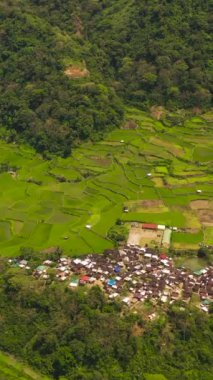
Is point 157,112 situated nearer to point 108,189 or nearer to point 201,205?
point 108,189

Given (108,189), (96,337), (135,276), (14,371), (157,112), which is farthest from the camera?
(157,112)

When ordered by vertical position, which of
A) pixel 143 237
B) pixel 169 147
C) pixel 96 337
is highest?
pixel 169 147

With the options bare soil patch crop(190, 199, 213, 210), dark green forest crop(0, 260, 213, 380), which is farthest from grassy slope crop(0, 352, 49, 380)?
bare soil patch crop(190, 199, 213, 210)

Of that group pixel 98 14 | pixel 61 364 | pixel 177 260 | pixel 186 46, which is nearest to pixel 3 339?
pixel 61 364

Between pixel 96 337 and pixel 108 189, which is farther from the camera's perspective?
pixel 108 189

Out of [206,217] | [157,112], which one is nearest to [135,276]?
[206,217]

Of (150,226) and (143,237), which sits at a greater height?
(150,226)

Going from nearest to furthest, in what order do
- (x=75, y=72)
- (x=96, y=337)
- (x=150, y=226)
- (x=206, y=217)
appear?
(x=96, y=337) < (x=150, y=226) < (x=206, y=217) < (x=75, y=72)

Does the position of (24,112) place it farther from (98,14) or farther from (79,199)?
(98,14)
